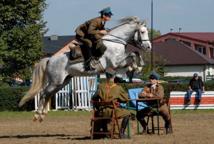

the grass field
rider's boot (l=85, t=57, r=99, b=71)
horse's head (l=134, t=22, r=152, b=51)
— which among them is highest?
horse's head (l=134, t=22, r=152, b=51)

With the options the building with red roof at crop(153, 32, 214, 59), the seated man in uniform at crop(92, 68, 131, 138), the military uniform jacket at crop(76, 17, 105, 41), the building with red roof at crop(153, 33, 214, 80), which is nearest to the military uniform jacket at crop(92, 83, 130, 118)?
the seated man in uniform at crop(92, 68, 131, 138)

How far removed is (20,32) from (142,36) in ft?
78.6

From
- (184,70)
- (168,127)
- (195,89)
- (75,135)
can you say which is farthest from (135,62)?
(184,70)

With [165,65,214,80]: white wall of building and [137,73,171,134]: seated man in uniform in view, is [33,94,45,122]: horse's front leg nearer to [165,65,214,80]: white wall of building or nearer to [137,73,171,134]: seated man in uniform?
[137,73,171,134]: seated man in uniform

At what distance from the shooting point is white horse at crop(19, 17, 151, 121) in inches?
582

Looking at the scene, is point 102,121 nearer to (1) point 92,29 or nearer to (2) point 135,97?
(1) point 92,29

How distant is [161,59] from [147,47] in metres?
67.2

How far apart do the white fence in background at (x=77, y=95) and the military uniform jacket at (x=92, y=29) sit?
1374cm

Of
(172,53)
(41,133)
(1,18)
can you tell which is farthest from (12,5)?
(172,53)

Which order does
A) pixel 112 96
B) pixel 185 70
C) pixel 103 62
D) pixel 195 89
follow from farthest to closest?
pixel 185 70 → pixel 195 89 → pixel 103 62 → pixel 112 96

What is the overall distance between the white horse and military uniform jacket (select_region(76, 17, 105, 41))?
39 centimetres

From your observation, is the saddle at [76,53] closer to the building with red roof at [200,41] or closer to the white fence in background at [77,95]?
the white fence in background at [77,95]

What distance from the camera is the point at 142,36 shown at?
1496 centimetres

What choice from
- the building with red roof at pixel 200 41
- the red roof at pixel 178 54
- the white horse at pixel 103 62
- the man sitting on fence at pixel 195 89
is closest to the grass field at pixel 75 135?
the white horse at pixel 103 62
